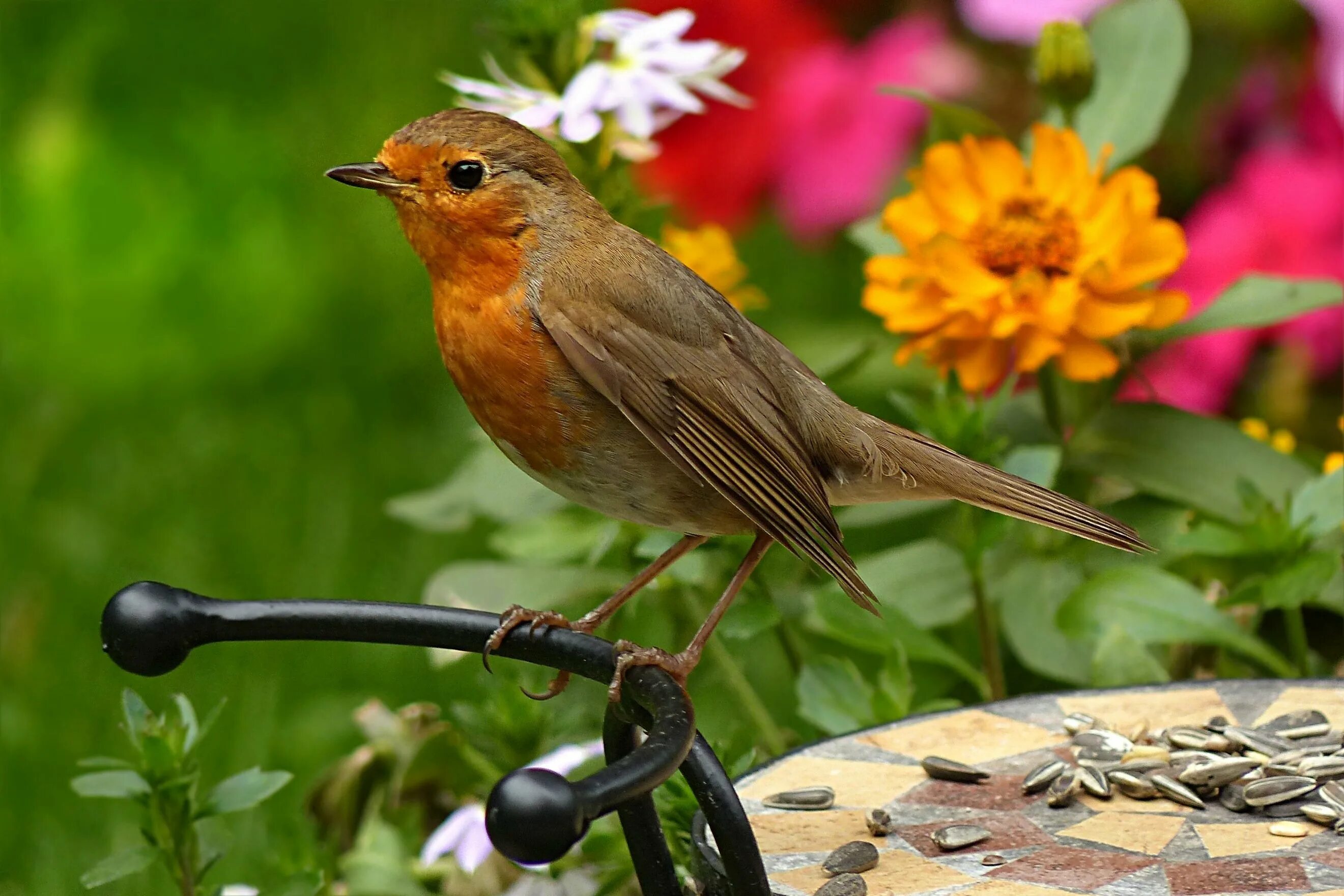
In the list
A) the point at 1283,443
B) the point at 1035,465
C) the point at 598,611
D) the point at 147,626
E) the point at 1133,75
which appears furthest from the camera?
the point at 1283,443

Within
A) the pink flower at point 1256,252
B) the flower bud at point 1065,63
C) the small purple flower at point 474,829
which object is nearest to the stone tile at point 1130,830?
the small purple flower at point 474,829

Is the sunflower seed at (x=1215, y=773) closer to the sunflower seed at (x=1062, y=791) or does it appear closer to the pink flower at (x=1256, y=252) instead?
the sunflower seed at (x=1062, y=791)

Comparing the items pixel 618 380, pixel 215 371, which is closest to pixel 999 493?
pixel 618 380

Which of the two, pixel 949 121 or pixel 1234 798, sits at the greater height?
pixel 949 121

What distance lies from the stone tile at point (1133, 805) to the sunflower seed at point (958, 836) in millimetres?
144

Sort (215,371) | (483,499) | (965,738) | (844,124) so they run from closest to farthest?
(965,738) < (483,499) < (844,124) < (215,371)

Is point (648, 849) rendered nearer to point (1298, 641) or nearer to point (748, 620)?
point (748, 620)

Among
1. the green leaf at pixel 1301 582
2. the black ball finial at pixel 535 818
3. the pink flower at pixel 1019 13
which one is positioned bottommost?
the green leaf at pixel 1301 582

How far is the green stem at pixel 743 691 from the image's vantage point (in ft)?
8.75

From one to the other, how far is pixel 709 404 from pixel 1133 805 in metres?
0.72

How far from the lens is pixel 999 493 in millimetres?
2326

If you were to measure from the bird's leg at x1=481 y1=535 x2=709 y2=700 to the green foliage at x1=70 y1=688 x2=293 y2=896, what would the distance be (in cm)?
34

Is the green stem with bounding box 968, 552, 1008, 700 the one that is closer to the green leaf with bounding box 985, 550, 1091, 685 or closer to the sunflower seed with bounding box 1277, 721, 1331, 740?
the green leaf with bounding box 985, 550, 1091, 685

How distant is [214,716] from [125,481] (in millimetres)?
2682
